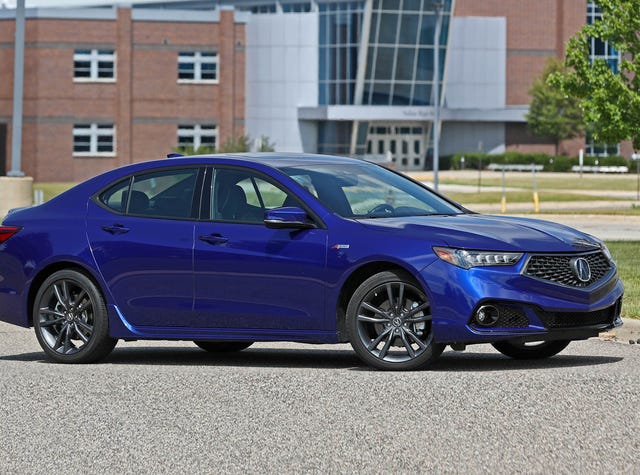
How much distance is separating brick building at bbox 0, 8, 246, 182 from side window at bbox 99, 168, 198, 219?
7279 cm

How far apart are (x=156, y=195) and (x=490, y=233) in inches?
108

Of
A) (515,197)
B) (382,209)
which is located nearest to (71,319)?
(382,209)

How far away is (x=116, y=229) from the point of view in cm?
1072

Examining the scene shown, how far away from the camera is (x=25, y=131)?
82.2 meters

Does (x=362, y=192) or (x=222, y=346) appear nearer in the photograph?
(x=362, y=192)

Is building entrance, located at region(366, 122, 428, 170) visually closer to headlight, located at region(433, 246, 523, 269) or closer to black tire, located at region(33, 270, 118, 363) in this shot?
black tire, located at region(33, 270, 118, 363)

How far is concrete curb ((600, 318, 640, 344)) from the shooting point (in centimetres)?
1217

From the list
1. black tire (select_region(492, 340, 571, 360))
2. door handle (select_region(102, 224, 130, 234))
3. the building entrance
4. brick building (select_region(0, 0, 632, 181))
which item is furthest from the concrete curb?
the building entrance

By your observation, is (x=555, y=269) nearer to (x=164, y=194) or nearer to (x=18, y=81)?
(x=164, y=194)

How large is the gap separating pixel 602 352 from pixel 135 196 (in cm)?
383

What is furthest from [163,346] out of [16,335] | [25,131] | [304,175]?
[25,131]

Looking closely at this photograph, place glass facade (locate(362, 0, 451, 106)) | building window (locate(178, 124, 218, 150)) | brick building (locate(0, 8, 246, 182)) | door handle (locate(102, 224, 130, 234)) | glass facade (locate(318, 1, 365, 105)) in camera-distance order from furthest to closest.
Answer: glass facade (locate(362, 0, 451, 106)) < glass facade (locate(318, 1, 365, 105)) < building window (locate(178, 124, 218, 150)) < brick building (locate(0, 8, 246, 182)) < door handle (locate(102, 224, 130, 234))

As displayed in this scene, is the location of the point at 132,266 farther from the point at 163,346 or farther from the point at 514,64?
the point at 514,64

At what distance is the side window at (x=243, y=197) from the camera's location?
A: 404 inches
